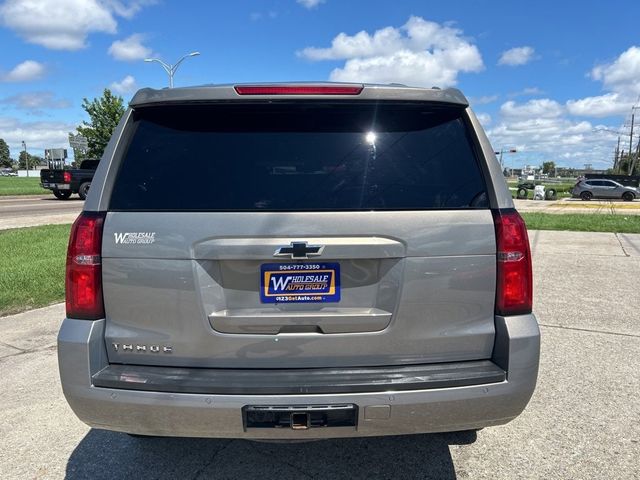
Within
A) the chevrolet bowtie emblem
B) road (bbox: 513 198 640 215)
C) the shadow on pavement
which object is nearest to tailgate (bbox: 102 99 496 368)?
the chevrolet bowtie emblem

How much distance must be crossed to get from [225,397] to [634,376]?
354 centimetres

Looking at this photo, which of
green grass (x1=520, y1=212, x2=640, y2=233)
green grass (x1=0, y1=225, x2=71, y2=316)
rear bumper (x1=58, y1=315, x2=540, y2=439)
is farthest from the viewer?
green grass (x1=520, y1=212, x2=640, y2=233)

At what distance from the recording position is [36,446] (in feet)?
9.96

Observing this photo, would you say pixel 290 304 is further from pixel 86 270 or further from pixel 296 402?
pixel 86 270

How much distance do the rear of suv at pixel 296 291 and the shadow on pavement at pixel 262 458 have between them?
0.73 m

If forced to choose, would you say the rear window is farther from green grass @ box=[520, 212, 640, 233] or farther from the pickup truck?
the pickup truck

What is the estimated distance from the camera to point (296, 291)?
2.20 metres

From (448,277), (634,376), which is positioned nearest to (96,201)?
(448,277)

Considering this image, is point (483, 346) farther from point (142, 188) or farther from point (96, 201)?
point (96, 201)

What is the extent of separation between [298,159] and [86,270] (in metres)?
1.09

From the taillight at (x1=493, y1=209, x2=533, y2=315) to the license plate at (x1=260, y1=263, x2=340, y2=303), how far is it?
75cm

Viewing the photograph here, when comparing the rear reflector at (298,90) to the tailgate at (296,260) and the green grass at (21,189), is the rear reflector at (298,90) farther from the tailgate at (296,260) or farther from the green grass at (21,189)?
the green grass at (21,189)

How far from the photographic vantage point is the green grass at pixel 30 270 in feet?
20.6

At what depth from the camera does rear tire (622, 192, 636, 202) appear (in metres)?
39.4
